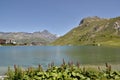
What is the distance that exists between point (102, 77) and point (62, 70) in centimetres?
288

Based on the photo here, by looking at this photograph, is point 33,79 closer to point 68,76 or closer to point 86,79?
point 68,76

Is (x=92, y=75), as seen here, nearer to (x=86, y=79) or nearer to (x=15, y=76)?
(x=86, y=79)

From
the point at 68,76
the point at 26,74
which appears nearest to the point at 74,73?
the point at 68,76

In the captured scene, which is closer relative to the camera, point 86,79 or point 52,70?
point 86,79

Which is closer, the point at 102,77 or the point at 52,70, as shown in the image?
the point at 102,77

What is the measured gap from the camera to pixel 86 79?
18.1 m

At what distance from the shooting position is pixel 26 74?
1895 cm

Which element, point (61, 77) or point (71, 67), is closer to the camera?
point (61, 77)

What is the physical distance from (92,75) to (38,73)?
361 centimetres

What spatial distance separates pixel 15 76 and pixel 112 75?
649cm

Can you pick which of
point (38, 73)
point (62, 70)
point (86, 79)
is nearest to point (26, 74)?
point (38, 73)

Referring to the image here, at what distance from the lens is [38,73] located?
730 inches

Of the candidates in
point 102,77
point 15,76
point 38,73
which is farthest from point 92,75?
point 15,76

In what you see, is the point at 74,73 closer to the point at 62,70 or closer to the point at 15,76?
the point at 62,70
